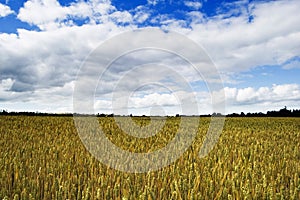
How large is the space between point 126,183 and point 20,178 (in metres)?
1.30

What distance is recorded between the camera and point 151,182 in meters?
3.65

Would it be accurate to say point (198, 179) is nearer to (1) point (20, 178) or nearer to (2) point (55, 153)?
(1) point (20, 178)

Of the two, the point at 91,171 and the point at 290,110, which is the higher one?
the point at 290,110

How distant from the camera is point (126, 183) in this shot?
3748mm

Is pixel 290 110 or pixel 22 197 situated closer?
pixel 22 197

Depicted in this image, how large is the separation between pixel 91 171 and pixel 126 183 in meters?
0.72

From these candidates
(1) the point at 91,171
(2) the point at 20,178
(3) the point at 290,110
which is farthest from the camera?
(3) the point at 290,110

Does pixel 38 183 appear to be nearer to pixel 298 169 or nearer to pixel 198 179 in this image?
pixel 198 179

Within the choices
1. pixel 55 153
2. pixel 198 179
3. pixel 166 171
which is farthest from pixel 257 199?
pixel 55 153

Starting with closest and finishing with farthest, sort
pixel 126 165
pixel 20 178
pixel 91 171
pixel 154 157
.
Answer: pixel 20 178 → pixel 91 171 → pixel 126 165 → pixel 154 157

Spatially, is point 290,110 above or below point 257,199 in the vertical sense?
above

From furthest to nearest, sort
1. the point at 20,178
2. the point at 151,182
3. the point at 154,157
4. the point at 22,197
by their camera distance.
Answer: the point at 154,157
the point at 20,178
the point at 151,182
the point at 22,197

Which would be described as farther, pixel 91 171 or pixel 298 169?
pixel 298 169

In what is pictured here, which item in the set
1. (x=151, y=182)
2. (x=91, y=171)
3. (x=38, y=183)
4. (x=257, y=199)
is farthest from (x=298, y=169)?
(x=38, y=183)
